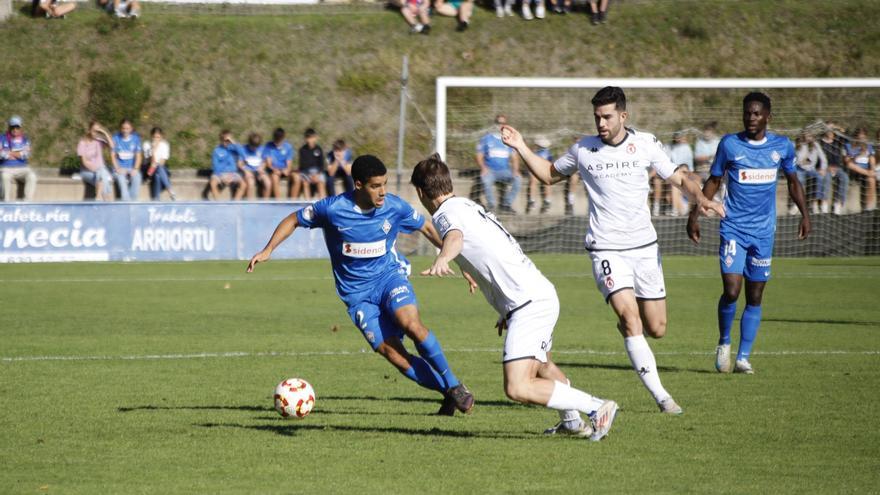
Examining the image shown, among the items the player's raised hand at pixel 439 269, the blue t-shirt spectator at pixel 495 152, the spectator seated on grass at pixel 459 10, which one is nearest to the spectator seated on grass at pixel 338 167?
the blue t-shirt spectator at pixel 495 152

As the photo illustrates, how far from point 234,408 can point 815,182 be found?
1779cm

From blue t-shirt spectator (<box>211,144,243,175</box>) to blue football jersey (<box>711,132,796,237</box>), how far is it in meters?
16.4

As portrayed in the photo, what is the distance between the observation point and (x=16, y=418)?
8430 millimetres

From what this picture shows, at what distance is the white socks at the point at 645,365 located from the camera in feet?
27.4

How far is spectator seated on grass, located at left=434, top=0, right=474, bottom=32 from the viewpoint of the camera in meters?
36.4

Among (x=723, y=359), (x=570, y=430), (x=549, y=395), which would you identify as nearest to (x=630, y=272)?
(x=570, y=430)

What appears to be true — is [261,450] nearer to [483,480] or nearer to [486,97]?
[483,480]

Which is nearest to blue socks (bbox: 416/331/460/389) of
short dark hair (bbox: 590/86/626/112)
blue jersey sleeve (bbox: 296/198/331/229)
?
blue jersey sleeve (bbox: 296/198/331/229)

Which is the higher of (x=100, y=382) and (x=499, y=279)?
(x=499, y=279)

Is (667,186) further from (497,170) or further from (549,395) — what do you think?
(549,395)

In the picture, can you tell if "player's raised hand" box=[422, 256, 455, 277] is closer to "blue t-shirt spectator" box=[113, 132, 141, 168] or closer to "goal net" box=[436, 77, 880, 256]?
"goal net" box=[436, 77, 880, 256]

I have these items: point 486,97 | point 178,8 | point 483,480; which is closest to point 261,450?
point 483,480

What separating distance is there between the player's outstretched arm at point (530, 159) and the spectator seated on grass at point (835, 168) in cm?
1613

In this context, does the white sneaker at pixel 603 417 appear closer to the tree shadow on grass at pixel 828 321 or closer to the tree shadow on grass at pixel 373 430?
the tree shadow on grass at pixel 373 430
